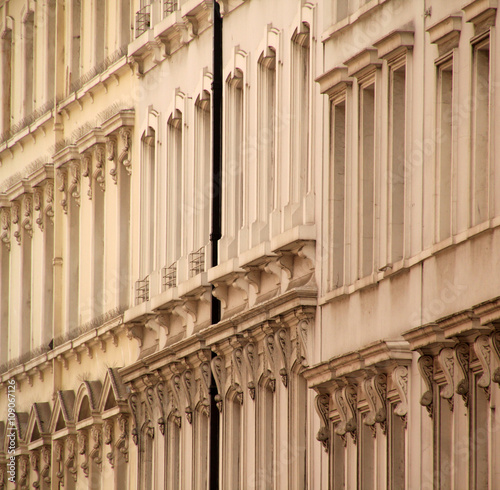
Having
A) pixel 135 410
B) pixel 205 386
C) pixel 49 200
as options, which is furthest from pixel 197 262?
pixel 49 200

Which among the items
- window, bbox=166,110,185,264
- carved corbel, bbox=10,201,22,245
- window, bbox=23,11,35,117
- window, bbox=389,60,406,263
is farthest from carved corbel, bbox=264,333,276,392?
window, bbox=23,11,35,117

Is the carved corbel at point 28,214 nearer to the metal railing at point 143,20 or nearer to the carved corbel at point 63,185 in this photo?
the carved corbel at point 63,185


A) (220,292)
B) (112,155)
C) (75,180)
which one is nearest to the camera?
(220,292)

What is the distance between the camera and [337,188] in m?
38.3

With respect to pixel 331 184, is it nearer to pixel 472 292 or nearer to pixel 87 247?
pixel 472 292

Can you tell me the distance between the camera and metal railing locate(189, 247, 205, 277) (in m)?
45.3

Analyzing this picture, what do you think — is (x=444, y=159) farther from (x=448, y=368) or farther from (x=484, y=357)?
(x=484, y=357)

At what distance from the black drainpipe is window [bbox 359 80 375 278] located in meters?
7.49

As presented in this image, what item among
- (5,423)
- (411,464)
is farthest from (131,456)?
(411,464)

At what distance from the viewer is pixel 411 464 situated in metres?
34.1

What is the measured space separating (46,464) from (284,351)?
16.1 meters

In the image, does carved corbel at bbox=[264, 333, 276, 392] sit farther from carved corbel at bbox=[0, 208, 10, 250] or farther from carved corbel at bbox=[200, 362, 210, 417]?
carved corbel at bbox=[0, 208, 10, 250]

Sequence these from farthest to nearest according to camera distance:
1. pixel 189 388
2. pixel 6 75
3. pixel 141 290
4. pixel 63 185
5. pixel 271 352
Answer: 1. pixel 6 75
2. pixel 63 185
3. pixel 141 290
4. pixel 189 388
5. pixel 271 352

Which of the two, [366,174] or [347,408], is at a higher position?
[366,174]
